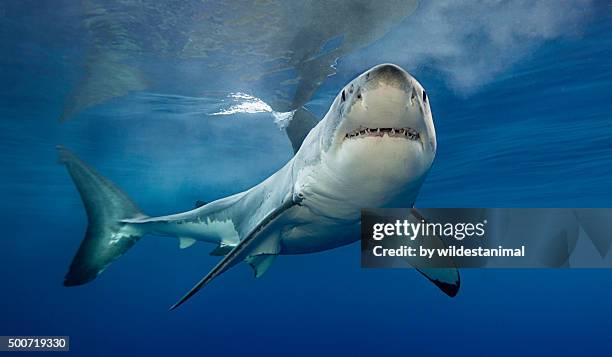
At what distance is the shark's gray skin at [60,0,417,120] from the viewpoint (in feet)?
30.3

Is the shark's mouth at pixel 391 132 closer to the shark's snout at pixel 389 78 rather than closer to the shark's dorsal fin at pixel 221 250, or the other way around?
the shark's snout at pixel 389 78

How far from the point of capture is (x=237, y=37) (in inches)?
414

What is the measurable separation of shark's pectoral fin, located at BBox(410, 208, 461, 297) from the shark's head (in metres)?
2.10

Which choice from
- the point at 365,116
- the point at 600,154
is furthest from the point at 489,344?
the point at 365,116

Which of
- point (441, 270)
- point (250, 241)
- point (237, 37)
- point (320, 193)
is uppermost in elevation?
point (237, 37)

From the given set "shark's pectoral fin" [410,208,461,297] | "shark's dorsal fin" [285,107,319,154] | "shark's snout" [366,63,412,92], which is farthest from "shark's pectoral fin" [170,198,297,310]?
"shark's dorsal fin" [285,107,319,154]

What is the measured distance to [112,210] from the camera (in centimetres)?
712

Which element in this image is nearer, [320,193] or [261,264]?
[320,193]

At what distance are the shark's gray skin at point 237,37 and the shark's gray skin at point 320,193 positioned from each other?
4.79m

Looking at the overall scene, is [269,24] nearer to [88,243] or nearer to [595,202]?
[88,243]

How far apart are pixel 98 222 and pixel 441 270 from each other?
556 centimetres

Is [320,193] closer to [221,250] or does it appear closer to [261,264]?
[261,264]

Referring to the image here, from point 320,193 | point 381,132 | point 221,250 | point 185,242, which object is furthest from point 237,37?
point 381,132

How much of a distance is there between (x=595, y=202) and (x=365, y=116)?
115 feet
